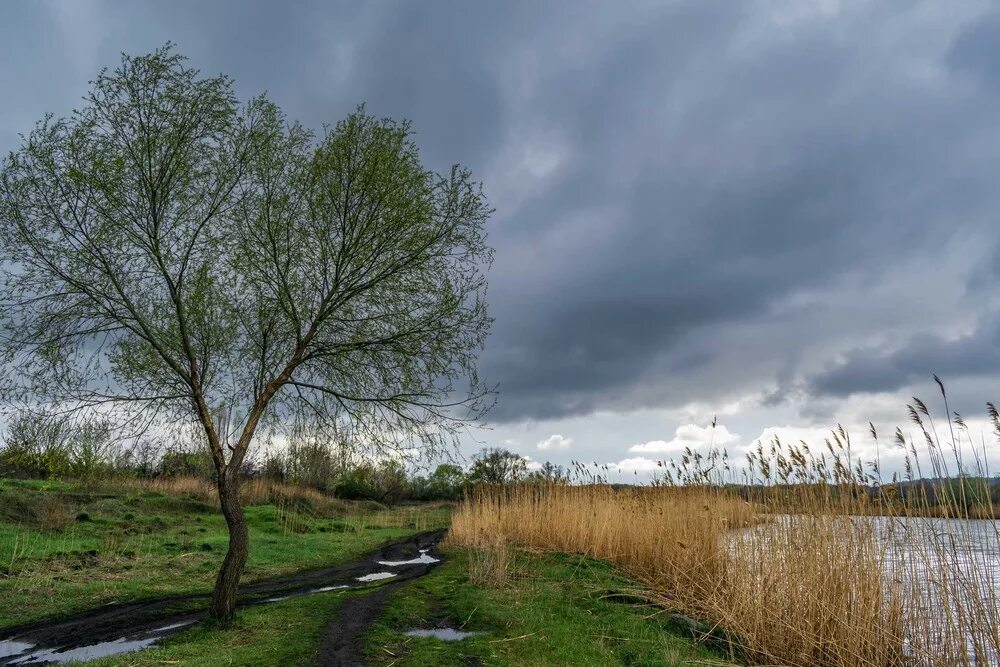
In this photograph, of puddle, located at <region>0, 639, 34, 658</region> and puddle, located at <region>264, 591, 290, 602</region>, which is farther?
puddle, located at <region>264, 591, 290, 602</region>

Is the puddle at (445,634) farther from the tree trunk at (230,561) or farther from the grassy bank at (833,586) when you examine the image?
the grassy bank at (833,586)

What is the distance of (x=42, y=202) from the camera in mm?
A: 9383

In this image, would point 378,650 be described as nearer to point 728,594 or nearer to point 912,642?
point 728,594

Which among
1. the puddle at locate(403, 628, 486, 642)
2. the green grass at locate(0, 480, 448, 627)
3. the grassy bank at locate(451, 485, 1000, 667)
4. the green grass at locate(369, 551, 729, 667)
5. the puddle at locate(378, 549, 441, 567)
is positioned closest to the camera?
the grassy bank at locate(451, 485, 1000, 667)

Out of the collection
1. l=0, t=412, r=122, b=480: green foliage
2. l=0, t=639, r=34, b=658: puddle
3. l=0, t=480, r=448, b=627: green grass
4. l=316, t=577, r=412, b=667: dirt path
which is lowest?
l=0, t=639, r=34, b=658: puddle

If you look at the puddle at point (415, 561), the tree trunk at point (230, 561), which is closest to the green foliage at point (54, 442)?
the tree trunk at point (230, 561)

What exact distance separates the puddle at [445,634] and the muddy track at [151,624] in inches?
30.3

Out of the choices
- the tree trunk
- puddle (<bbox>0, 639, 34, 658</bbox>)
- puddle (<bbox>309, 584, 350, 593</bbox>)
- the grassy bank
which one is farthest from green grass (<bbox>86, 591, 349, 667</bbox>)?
the grassy bank

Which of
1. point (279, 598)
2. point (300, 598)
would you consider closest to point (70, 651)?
point (300, 598)

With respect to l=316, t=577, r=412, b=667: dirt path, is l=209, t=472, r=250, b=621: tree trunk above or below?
above

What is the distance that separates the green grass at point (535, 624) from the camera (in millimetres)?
7598

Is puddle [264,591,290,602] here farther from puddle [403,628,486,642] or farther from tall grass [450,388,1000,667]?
tall grass [450,388,1000,667]

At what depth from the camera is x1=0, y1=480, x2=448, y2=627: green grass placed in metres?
11.9

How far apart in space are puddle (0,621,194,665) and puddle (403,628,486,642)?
346 cm
